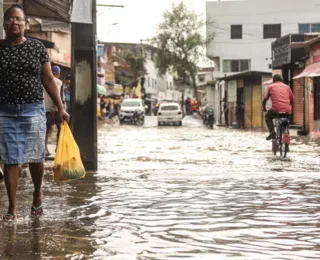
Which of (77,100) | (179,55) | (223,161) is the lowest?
(223,161)

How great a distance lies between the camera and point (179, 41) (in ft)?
224

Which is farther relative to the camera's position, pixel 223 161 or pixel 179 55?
pixel 179 55

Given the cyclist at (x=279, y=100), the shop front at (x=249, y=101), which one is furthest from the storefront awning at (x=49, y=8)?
the shop front at (x=249, y=101)

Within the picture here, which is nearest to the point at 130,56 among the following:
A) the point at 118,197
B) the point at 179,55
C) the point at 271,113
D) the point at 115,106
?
the point at 179,55

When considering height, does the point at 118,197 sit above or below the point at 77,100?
below

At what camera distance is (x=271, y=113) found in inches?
545

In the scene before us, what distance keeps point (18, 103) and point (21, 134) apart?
25cm

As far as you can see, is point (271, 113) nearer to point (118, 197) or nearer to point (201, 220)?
point (118, 197)

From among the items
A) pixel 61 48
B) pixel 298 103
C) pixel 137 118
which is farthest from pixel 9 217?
pixel 137 118

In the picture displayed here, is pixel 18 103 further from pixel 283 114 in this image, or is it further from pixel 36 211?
pixel 283 114

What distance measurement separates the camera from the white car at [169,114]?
45844 mm

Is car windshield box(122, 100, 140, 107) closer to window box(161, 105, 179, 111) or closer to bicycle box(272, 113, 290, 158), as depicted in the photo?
window box(161, 105, 179, 111)

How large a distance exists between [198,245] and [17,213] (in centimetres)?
209

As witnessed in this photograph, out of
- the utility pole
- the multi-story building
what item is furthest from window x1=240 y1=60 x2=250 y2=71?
the utility pole
